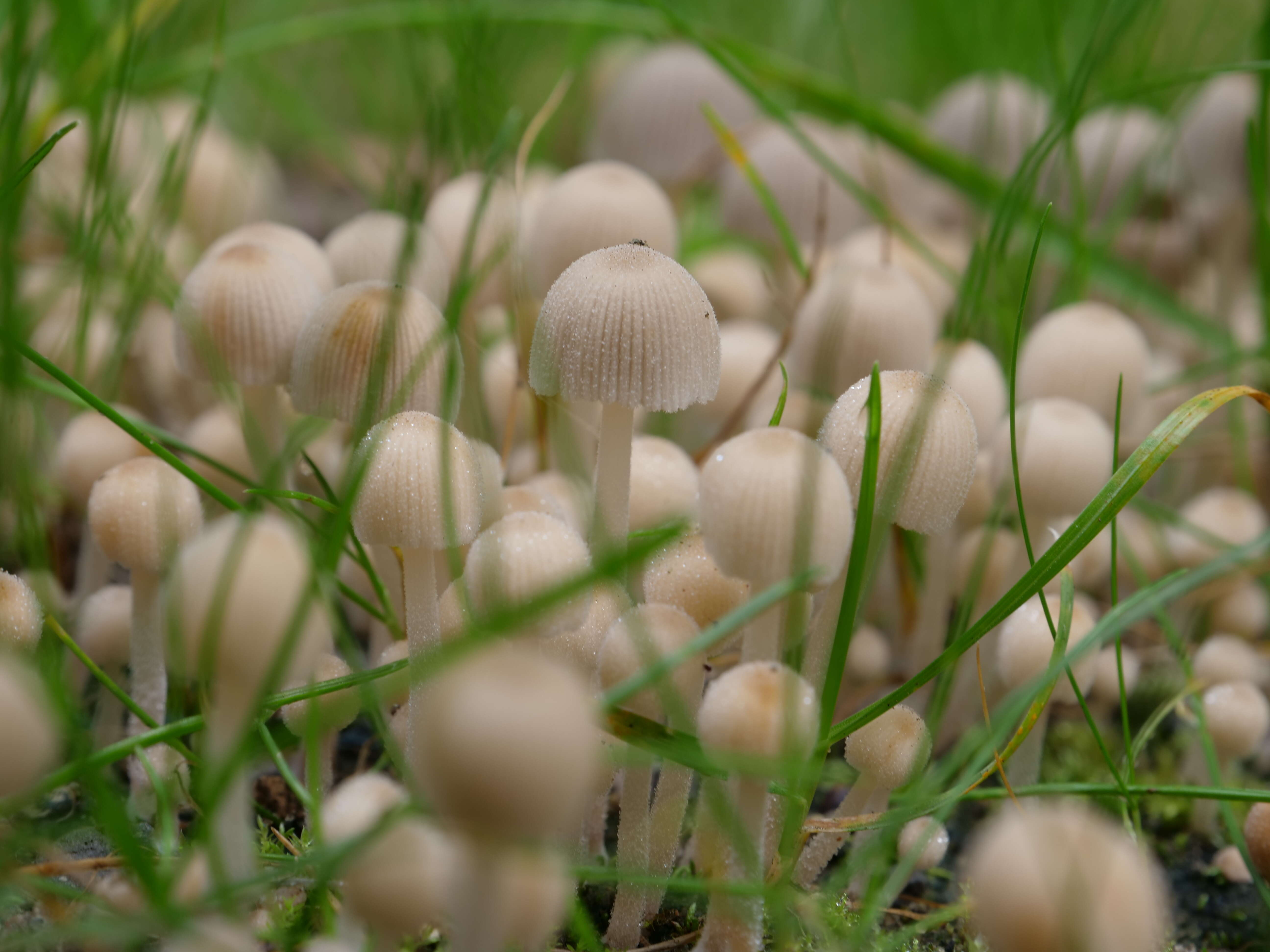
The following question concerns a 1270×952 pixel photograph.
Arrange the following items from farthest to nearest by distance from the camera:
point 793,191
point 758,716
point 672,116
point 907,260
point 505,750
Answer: point 672,116 → point 793,191 → point 907,260 → point 758,716 → point 505,750

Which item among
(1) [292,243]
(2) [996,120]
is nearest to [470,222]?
(1) [292,243]

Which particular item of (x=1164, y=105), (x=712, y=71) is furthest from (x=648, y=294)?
(x=1164, y=105)

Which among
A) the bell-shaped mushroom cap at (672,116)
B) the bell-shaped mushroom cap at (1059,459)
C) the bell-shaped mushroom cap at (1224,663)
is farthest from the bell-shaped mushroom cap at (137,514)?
the bell-shaped mushroom cap at (672,116)

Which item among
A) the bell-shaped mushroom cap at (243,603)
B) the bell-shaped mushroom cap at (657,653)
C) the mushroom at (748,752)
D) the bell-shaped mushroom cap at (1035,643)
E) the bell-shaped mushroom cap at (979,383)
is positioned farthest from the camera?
the bell-shaped mushroom cap at (979,383)

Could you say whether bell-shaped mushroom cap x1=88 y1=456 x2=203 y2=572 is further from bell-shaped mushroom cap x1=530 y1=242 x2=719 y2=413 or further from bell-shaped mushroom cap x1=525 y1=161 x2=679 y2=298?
bell-shaped mushroom cap x1=525 y1=161 x2=679 y2=298

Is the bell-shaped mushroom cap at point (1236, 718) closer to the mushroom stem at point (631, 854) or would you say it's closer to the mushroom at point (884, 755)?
the mushroom at point (884, 755)

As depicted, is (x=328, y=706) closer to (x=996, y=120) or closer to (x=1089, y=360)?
(x=1089, y=360)

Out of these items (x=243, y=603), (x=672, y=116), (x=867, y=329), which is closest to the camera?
(x=243, y=603)
